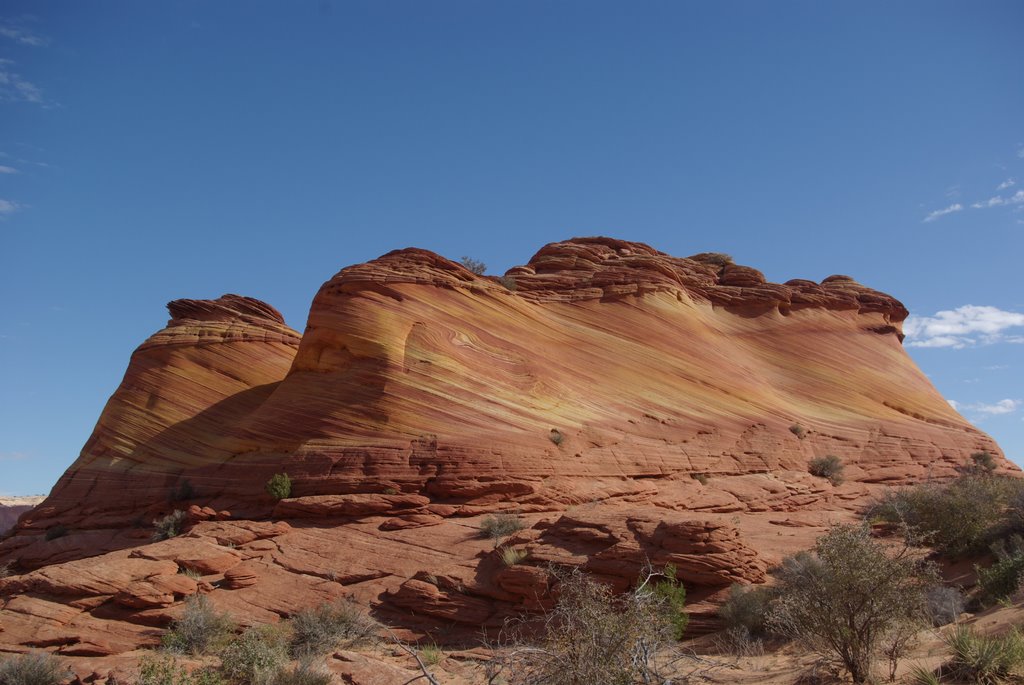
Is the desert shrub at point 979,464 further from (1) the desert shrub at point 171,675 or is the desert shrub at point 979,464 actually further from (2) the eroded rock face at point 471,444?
(1) the desert shrub at point 171,675

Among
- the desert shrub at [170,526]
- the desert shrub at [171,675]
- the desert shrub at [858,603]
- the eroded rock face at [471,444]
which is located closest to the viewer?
the desert shrub at [858,603]

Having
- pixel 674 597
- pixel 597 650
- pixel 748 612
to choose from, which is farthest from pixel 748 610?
pixel 597 650

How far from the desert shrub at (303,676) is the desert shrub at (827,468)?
66.5ft

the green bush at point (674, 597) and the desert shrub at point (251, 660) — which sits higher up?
the green bush at point (674, 597)

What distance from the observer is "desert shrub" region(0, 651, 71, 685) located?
36.5 feet

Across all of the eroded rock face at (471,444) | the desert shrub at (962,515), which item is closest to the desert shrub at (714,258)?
the eroded rock face at (471,444)

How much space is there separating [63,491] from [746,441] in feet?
85.3

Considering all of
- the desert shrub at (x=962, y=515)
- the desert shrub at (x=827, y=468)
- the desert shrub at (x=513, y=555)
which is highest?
the desert shrub at (x=827, y=468)

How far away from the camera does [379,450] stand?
65.5 feet

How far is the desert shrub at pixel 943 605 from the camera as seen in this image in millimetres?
11922

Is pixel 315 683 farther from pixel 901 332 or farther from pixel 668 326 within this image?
pixel 901 332

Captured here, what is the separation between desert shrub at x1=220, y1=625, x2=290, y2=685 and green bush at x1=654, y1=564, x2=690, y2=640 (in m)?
6.64

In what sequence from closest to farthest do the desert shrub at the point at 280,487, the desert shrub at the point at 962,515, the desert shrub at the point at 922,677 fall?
the desert shrub at the point at 922,677, the desert shrub at the point at 962,515, the desert shrub at the point at 280,487

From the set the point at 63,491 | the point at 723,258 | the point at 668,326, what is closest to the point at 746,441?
the point at 668,326
